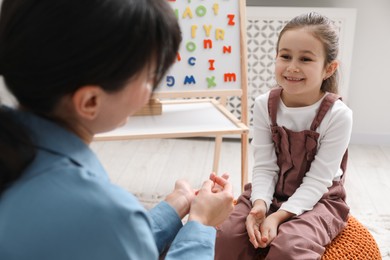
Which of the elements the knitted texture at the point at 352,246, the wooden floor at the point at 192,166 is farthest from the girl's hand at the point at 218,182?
the wooden floor at the point at 192,166

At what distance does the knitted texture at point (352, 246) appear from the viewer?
1.11 meters

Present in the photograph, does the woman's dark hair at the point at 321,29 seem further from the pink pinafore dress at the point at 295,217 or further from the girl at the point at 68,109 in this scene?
the girl at the point at 68,109

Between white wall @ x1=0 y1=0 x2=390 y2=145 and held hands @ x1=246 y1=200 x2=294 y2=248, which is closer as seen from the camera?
held hands @ x1=246 y1=200 x2=294 y2=248

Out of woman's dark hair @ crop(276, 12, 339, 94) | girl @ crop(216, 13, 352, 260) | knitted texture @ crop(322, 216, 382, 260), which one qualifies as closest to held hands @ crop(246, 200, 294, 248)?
girl @ crop(216, 13, 352, 260)

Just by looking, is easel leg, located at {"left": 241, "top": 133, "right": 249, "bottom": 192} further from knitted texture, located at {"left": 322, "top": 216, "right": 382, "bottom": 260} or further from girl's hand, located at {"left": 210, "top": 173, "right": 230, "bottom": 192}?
girl's hand, located at {"left": 210, "top": 173, "right": 230, "bottom": 192}

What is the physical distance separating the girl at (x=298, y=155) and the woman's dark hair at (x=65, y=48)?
66cm

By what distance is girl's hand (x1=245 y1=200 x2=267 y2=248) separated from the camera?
1114mm

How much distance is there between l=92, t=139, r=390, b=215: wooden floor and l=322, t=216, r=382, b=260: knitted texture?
2.68 ft

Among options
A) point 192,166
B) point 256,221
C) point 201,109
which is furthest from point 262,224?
point 192,166

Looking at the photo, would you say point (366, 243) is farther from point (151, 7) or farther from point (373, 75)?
point (373, 75)

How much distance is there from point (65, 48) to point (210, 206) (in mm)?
431

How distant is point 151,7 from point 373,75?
2251mm

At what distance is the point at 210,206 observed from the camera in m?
0.87

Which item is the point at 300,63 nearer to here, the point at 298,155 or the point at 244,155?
the point at 298,155
